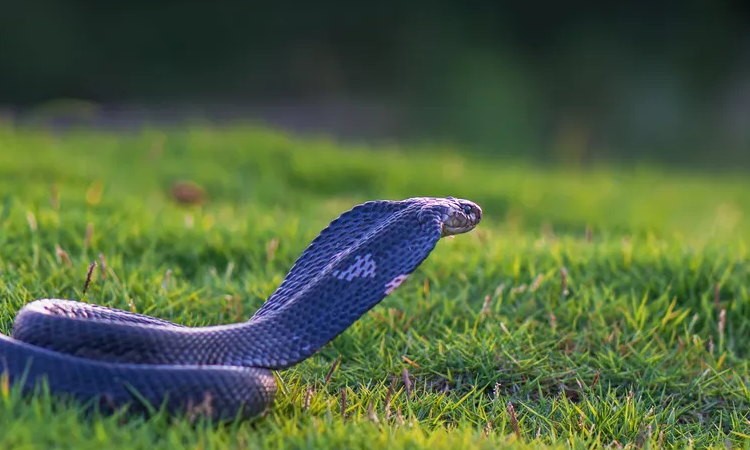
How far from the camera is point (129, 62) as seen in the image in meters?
14.7

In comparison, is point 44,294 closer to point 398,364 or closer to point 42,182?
point 398,364

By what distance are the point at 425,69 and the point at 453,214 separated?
13.9m

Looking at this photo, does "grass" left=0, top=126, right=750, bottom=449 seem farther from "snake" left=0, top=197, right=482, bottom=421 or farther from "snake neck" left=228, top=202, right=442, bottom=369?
"snake neck" left=228, top=202, right=442, bottom=369

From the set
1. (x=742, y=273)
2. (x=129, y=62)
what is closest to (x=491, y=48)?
(x=129, y=62)

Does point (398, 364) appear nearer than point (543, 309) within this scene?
Yes

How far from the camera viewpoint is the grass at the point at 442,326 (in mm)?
2391

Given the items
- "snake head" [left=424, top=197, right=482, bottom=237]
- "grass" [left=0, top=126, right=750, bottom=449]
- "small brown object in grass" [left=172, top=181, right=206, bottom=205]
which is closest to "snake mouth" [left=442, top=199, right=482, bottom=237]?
"snake head" [left=424, top=197, right=482, bottom=237]

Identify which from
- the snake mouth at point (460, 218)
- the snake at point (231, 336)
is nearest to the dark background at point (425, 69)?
the snake mouth at point (460, 218)

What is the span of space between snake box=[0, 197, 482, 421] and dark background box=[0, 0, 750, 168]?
31.8 feet

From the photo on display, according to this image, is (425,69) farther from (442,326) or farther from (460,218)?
(460,218)

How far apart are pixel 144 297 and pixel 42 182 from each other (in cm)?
278

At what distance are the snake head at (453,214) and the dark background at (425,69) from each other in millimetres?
9473

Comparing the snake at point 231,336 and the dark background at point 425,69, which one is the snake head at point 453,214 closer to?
the snake at point 231,336

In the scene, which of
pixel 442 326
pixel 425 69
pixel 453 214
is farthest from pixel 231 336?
pixel 425 69
